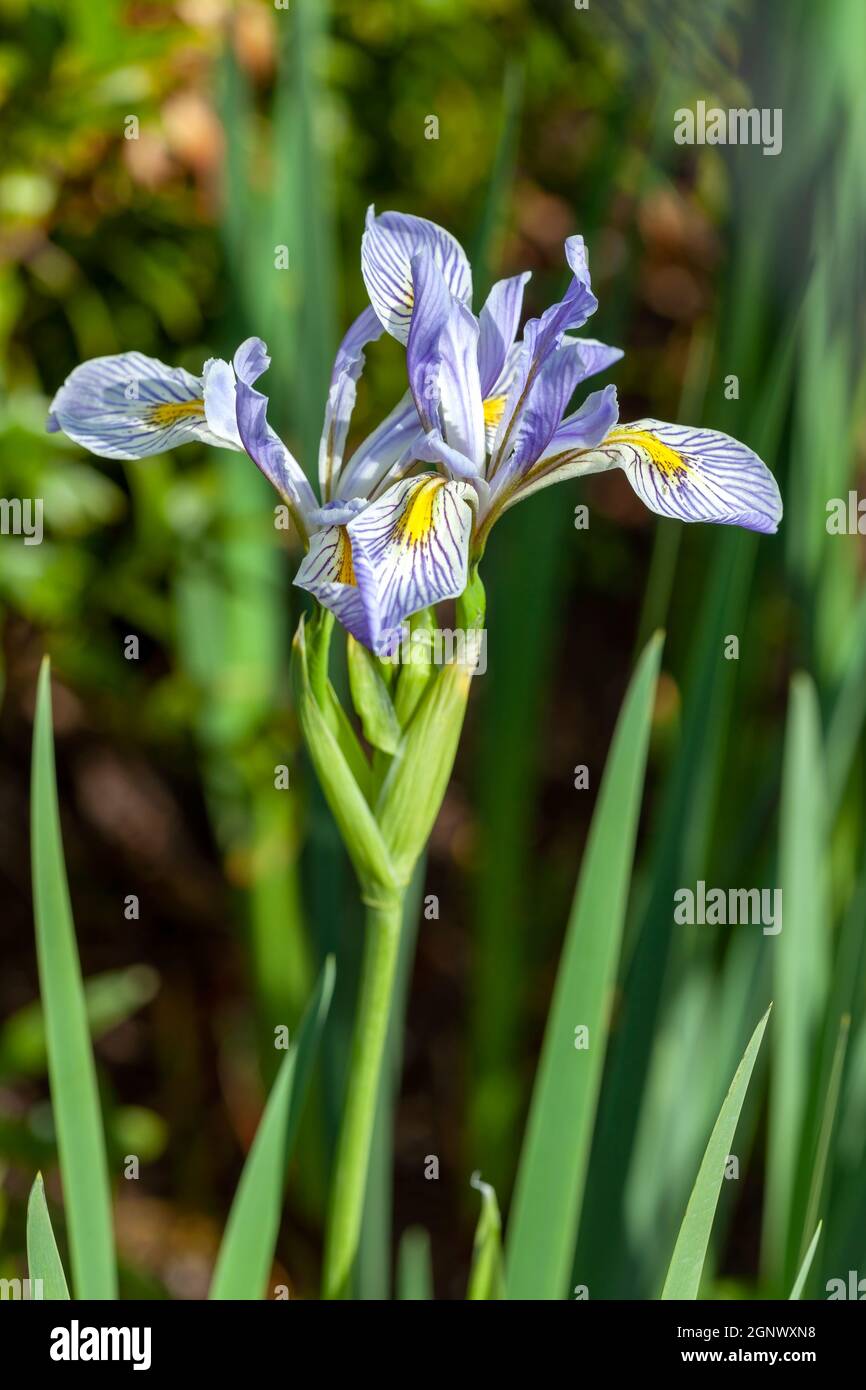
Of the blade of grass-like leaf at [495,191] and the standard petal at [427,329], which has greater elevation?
the blade of grass-like leaf at [495,191]

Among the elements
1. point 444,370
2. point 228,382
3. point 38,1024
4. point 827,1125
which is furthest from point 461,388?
point 38,1024

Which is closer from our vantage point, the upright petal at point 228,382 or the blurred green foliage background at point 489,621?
the upright petal at point 228,382

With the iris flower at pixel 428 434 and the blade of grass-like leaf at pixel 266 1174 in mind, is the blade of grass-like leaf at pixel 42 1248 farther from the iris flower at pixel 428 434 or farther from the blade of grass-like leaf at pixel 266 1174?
the iris flower at pixel 428 434

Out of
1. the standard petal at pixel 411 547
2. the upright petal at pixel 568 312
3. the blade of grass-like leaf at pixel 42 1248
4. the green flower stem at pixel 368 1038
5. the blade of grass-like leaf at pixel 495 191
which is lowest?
the blade of grass-like leaf at pixel 42 1248

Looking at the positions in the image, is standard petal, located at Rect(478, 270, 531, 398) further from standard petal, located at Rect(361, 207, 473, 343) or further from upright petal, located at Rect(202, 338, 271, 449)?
upright petal, located at Rect(202, 338, 271, 449)

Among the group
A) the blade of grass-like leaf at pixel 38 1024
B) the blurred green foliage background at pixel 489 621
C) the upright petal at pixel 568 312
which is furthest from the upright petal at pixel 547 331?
the blade of grass-like leaf at pixel 38 1024

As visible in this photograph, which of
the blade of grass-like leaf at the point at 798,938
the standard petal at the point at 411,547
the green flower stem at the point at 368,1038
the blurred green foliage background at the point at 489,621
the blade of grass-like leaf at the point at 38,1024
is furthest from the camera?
the blade of grass-like leaf at the point at 38,1024

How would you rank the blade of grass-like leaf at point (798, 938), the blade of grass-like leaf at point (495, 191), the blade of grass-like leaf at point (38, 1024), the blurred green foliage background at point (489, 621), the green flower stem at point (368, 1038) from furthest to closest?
the blade of grass-like leaf at point (38, 1024) < the blade of grass-like leaf at point (495, 191) < the blurred green foliage background at point (489, 621) < the blade of grass-like leaf at point (798, 938) < the green flower stem at point (368, 1038)

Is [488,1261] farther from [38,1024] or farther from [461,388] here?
[38,1024]
